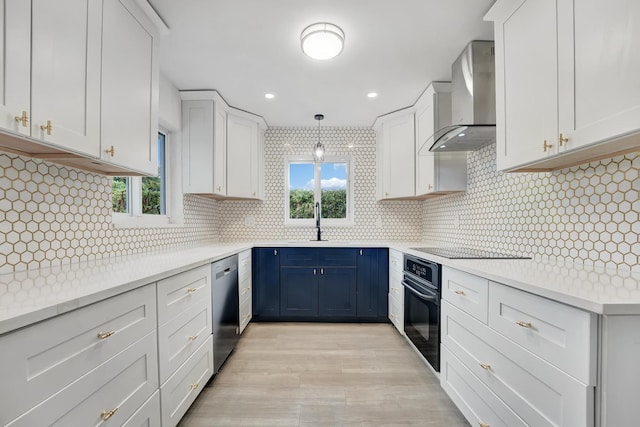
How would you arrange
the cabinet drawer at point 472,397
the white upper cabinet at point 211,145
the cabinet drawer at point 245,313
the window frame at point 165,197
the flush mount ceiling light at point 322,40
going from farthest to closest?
the white upper cabinet at point 211,145 < the cabinet drawer at point 245,313 < the window frame at point 165,197 < the flush mount ceiling light at point 322,40 < the cabinet drawer at point 472,397

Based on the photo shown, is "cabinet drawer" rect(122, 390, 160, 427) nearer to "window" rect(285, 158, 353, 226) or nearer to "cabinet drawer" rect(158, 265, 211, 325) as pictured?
"cabinet drawer" rect(158, 265, 211, 325)

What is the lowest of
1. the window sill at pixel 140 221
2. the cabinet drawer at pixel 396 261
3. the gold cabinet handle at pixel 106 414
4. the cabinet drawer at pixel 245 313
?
the cabinet drawer at pixel 245 313

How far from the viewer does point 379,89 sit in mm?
2734

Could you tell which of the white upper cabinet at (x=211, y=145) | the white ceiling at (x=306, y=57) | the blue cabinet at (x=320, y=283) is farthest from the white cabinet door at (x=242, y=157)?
the blue cabinet at (x=320, y=283)

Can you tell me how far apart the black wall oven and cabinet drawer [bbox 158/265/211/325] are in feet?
5.05

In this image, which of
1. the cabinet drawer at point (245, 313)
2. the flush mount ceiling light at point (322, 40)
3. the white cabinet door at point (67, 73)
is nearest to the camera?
the white cabinet door at point (67, 73)

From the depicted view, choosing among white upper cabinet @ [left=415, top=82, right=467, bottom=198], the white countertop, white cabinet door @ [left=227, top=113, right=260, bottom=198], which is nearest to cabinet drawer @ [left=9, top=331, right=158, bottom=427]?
the white countertop

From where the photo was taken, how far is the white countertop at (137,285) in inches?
32.0

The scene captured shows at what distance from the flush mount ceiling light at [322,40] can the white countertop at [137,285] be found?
1.57 m

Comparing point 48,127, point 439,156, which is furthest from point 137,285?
point 439,156

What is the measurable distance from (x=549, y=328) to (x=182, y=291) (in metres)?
1.66

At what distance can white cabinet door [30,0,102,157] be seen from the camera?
1065 millimetres

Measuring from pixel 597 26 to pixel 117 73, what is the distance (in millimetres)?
2131

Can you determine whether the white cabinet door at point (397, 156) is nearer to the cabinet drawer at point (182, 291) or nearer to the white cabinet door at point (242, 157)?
the white cabinet door at point (242, 157)
